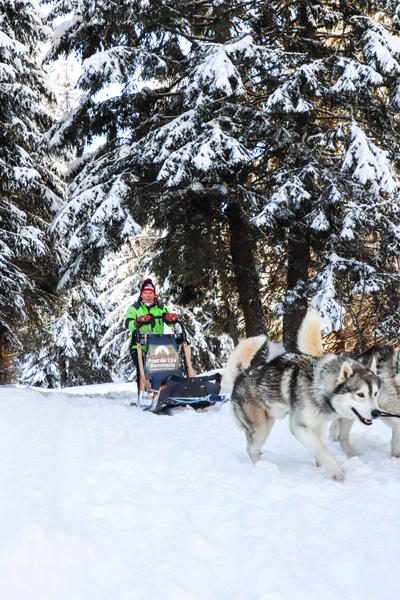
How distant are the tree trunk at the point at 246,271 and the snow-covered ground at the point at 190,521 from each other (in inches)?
201

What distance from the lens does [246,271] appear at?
10.6 meters

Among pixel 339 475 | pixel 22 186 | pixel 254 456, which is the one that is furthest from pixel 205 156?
pixel 22 186

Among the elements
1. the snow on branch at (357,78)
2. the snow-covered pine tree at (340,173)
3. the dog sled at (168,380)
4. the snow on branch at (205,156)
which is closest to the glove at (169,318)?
the dog sled at (168,380)

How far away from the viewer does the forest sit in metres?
8.75

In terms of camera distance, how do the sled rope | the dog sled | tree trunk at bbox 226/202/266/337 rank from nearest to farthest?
the sled rope < the dog sled < tree trunk at bbox 226/202/266/337

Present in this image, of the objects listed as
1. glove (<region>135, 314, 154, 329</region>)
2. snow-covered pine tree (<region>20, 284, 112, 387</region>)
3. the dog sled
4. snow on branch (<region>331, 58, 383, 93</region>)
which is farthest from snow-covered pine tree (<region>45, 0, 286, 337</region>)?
snow-covered pine tree (<region>20, 284, 112, 387</region>)

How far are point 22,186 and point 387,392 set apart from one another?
424 inches

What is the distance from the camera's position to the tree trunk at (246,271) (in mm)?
10539

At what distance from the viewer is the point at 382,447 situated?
16.5 feet

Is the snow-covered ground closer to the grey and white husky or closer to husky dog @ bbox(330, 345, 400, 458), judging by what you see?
husky dog @ bbox(330, 345, 400, 458)

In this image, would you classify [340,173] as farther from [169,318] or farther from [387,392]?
[387,392]

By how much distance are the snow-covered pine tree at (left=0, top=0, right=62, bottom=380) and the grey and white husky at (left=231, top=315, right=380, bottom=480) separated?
878 cm

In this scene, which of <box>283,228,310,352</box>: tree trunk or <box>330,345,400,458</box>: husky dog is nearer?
<box>330,345,400,458</box>: husky dog

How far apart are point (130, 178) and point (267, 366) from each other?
6187 mm
